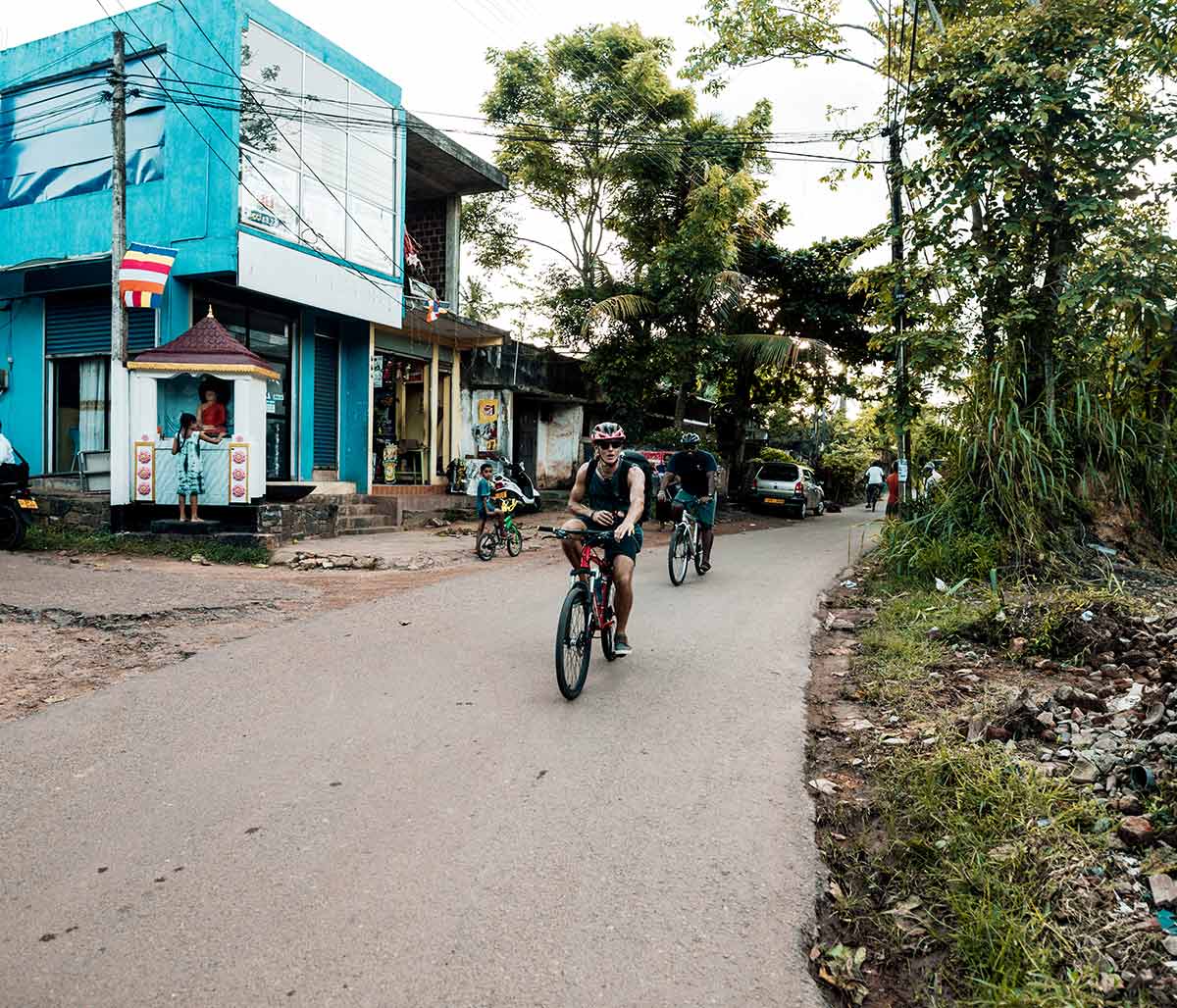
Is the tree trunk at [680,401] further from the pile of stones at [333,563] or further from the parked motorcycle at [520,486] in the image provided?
the pile of stones at [333,563]

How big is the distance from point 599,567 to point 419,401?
15.0 m

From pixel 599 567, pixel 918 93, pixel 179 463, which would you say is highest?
pixel 918 93

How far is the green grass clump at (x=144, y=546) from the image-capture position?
12070 mm

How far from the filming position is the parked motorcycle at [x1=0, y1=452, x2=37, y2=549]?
11938 mm

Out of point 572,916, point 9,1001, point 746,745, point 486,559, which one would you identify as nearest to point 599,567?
point 746,745

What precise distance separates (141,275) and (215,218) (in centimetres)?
163

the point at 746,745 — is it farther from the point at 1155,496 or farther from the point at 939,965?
the point at 1155,496

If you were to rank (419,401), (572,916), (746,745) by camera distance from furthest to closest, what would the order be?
(419,401) < (746,745) < (572,916)

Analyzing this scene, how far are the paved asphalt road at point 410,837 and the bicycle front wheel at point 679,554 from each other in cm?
372

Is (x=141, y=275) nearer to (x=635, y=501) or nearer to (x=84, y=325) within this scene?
(x=84, y=325)

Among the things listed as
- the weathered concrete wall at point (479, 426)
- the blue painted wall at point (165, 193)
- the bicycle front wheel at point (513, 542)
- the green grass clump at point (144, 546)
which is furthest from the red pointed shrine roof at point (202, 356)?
the weathered concrete wall at point (479, 426)

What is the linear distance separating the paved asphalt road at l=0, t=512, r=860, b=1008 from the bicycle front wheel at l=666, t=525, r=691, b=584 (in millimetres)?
3718

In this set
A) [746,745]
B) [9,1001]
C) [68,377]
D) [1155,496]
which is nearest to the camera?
[9,1001]

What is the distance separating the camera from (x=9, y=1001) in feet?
8.02
